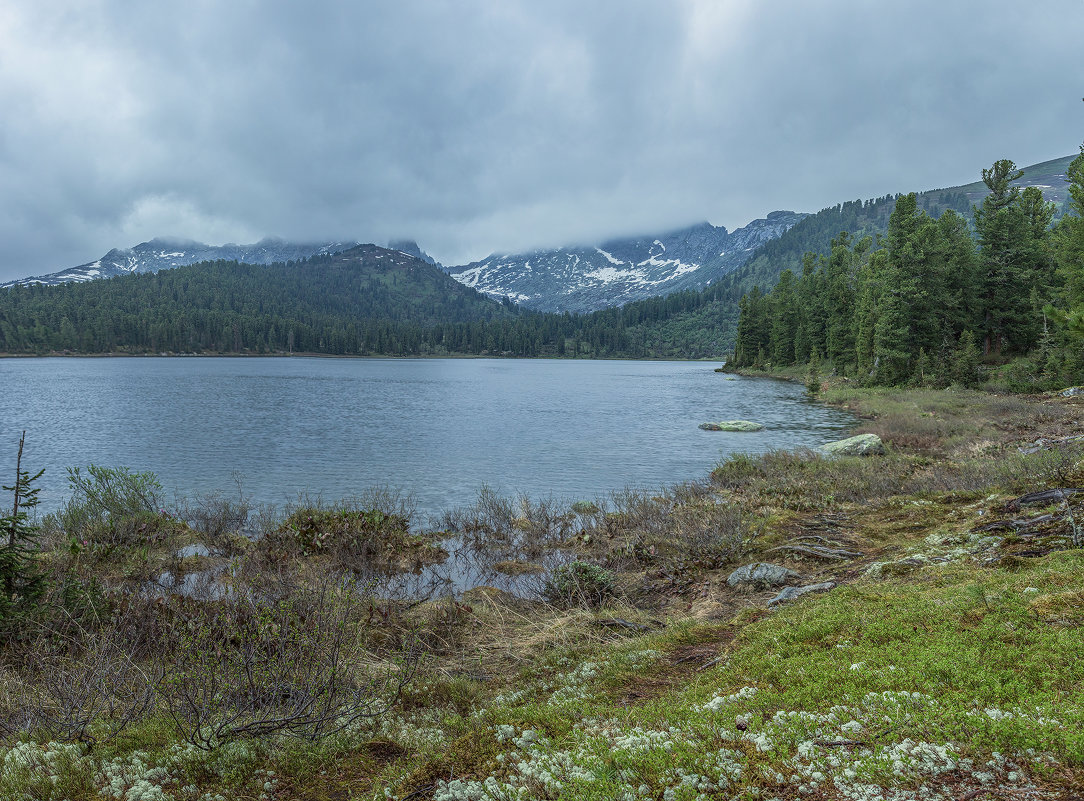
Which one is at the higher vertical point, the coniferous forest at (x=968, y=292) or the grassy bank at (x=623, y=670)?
the coniferous forest at (x=968, y=292)

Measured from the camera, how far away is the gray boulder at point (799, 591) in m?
9.27

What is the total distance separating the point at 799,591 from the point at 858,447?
71.1ft

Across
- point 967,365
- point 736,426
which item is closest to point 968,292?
point 967,365

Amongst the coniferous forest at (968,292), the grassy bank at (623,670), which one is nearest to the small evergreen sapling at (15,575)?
the grassy bank at (623,670)

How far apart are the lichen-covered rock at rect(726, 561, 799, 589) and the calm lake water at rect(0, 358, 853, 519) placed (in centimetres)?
1212

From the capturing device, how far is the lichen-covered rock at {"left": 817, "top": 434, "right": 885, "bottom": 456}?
90.1ft

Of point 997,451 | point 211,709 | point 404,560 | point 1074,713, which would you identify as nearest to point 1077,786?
point 1074,713

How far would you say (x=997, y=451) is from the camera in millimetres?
21141

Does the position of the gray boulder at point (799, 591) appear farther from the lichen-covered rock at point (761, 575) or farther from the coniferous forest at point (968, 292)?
the coniferous forest at point (968, 292)

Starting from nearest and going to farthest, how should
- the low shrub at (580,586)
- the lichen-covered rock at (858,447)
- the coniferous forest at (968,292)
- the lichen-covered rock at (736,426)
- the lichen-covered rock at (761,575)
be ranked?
the lichen-covered rock at (761,575)
the low shrub at (580,586)
the lichen-covered rock at (858,447)
the lichen-covered rock at (736,426)
the coniferous forest at (968,292)

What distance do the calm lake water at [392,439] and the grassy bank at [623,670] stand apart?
1029 cm

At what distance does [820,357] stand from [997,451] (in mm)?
80751

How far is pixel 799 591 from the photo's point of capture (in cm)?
953

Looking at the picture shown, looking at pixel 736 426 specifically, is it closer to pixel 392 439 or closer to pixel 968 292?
pixel 392 439
